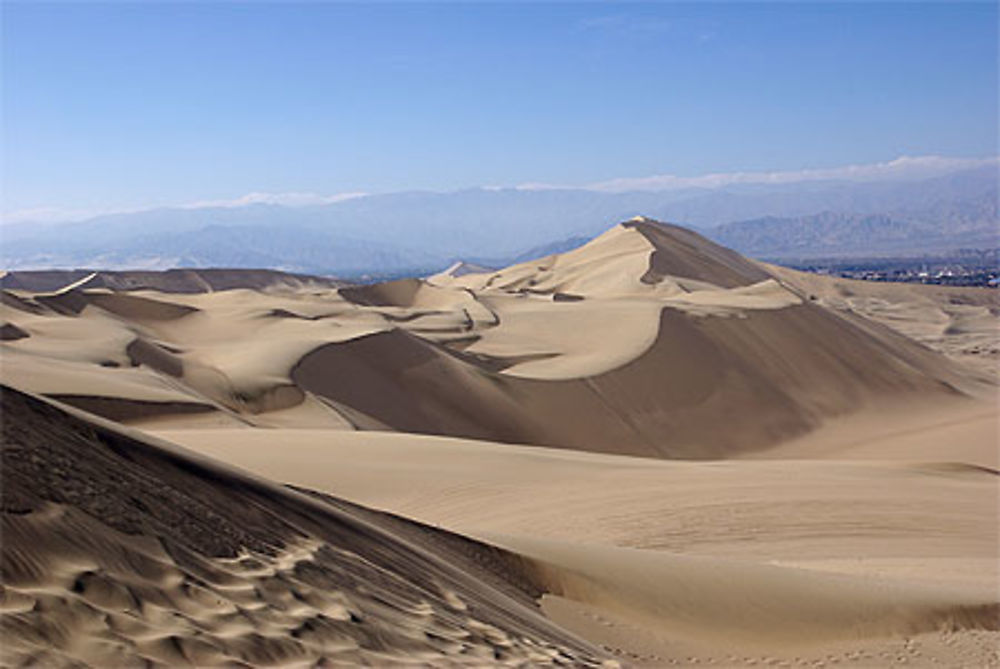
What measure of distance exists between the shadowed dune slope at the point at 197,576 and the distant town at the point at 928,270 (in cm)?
12134

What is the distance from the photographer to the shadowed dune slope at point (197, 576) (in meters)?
3.76

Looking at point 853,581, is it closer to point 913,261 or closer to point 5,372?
point 5,372

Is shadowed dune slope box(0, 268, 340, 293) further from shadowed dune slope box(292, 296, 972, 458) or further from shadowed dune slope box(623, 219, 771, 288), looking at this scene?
shadowed dune slope box(292, 296, 972, 458)

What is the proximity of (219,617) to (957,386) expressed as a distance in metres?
34.3

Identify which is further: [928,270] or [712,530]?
[928,270]

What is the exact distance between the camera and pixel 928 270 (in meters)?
156

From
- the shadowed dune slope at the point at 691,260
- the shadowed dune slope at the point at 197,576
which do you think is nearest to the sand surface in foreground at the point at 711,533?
the shadowed dune slope at the point at 197,576

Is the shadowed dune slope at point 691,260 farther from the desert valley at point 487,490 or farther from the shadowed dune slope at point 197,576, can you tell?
the shadowed dune slope at point 197,576

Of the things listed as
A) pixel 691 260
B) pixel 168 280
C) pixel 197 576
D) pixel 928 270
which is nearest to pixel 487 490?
pixel 197 576

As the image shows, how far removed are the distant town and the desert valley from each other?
97.4 m

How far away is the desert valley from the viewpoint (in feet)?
14.4

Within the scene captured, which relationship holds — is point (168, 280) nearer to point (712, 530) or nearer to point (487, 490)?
point (487, 490)

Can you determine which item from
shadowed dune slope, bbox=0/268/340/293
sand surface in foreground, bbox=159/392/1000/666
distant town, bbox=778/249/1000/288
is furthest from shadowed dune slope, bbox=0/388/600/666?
distant town, bbox=778/249/1000/288

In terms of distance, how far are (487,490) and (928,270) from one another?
531 feet
